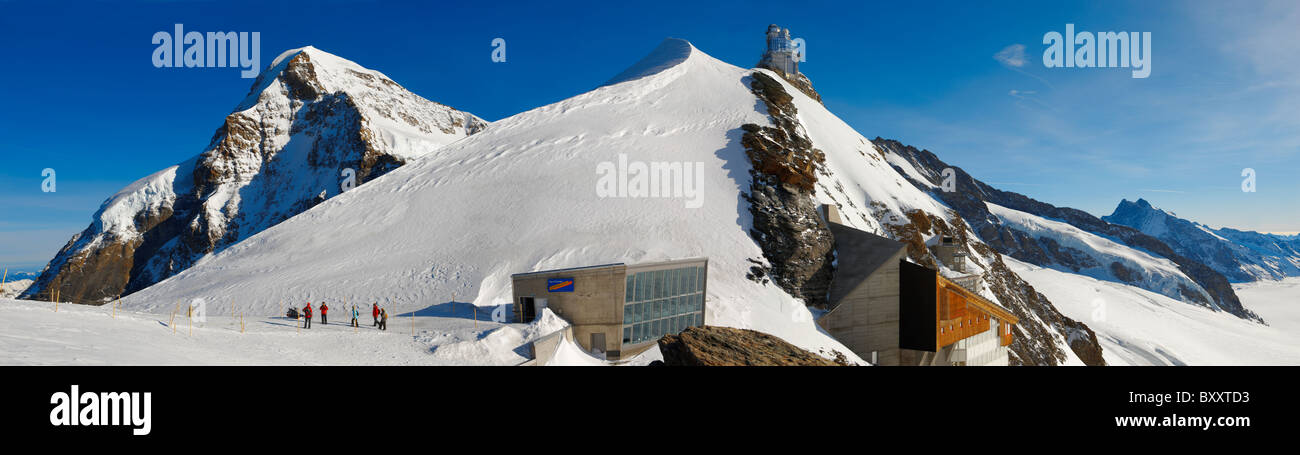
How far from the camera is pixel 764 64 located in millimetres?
121250

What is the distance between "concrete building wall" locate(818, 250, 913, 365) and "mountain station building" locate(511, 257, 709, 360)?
1793cm

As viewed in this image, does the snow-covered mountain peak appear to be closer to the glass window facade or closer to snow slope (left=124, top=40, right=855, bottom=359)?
snow slope (left=124, top=40, right=855, bottom=359)

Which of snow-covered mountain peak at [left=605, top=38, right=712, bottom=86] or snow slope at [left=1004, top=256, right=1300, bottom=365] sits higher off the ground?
snow-covered mountain peak at [left=605, top=38, right=712, bottom=86]

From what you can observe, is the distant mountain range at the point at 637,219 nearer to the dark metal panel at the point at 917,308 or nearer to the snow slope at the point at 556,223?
the snow slope at the point at 556,223

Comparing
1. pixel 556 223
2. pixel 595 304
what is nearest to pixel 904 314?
pixel 595 304

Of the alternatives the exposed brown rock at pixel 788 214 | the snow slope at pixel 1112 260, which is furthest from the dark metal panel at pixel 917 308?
the snow slope at pixel 1112 260

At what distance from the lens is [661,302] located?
31609mm

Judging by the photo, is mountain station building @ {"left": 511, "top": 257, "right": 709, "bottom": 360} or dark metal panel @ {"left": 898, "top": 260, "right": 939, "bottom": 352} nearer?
mountain station building @ {"left": 511, "top": 257, "right": 709, "bottom": 360}

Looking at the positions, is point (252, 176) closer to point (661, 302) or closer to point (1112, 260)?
point (661, 302)

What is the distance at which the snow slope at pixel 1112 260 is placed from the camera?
167125mm

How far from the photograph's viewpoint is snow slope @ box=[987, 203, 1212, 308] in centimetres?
16712
